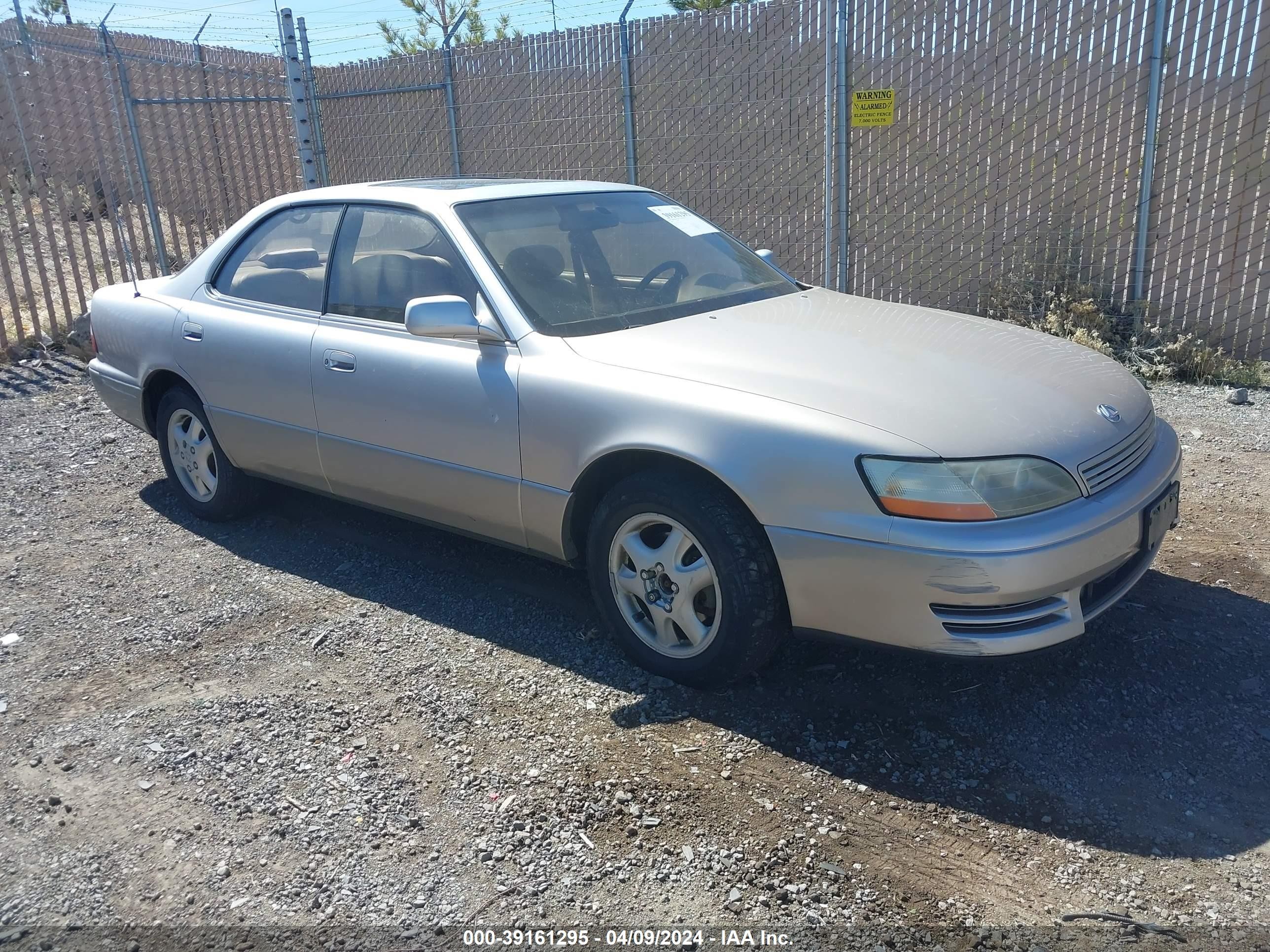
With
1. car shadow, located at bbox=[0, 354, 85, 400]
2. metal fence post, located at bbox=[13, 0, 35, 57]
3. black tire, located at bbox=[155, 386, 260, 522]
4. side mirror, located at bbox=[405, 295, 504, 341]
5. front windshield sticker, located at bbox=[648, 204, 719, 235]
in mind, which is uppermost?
metal fence post, located at bbox=[13, 0, 35, 57]

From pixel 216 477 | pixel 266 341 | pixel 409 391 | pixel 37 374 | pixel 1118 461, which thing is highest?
pixel 266 341

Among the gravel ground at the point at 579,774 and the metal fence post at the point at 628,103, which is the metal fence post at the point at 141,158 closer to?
the metal fence post at the point at 628,103

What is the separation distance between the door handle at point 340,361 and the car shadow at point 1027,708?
978mm

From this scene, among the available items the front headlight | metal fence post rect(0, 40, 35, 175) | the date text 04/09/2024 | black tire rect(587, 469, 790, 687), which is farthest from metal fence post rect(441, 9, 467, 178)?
the date text 04/09/2024

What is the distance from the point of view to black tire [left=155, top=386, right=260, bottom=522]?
5102 millimetres

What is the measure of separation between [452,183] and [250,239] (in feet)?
3.48

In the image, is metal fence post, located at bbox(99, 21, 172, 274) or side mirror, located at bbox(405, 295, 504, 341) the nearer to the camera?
side mirror, located at bbox(405, 295, 504, 341)

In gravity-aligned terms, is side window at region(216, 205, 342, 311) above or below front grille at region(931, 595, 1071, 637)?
above

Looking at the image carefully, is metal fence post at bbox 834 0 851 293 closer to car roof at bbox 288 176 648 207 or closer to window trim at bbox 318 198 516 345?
car roof at bbox 288 176 648 207

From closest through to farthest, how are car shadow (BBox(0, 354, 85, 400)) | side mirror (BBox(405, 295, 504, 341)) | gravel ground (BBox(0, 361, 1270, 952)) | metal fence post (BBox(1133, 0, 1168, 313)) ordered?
1. gravel ground (BBox(0, 361, 1270, 952))
2. side mirror (BBox(405, 295, 504, 341))
3. metal fence post (BBox(1133, 0, 1168, 313))
4. car shadow (BBox(0, 354, 85, 400))

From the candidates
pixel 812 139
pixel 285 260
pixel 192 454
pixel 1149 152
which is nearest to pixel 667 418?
pixel 285 260

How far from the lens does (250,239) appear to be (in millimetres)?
4988

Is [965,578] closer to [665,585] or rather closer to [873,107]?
[665,585]

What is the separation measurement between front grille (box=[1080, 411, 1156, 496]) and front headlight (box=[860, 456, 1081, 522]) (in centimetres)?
24
